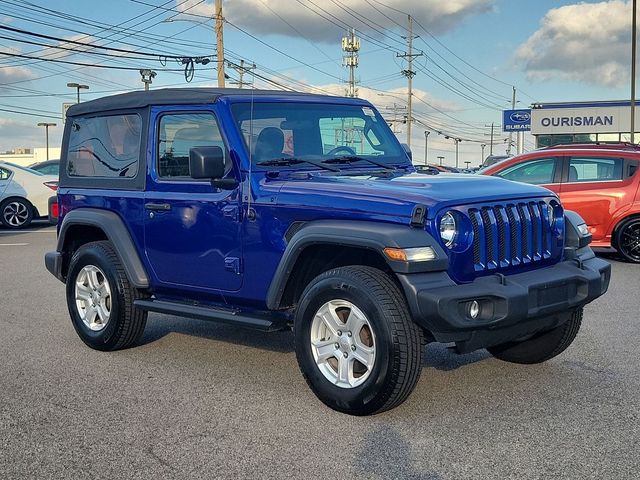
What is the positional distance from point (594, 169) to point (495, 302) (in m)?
7.99

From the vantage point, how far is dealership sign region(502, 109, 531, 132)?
70438 millimetres

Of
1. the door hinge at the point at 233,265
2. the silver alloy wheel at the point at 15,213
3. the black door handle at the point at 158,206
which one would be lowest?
the door hinge at the point at 233,265

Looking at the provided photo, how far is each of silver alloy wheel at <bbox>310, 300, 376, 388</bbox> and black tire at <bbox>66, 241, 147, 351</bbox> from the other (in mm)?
1984

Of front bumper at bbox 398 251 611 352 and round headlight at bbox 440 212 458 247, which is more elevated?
round headlight at bbox 440 212 458 247

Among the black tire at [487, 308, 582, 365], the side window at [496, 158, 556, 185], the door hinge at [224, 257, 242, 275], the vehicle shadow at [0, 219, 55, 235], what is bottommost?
the black tire at [487, 308, 582, 365]

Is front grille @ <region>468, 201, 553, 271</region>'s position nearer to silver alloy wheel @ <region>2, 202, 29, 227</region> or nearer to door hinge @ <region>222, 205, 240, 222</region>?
door hinge @ <region>222, 205, 240, 222</region>

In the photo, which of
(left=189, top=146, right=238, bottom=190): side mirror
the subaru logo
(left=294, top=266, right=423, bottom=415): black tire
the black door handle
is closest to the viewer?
(left=294, top=266, right=423, bottom=415): black tire

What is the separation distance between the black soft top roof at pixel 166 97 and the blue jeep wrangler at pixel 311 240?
0.7 inches

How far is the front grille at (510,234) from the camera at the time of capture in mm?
4484

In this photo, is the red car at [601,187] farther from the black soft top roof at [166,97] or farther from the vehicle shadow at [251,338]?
the black soft top roof at [166,97]

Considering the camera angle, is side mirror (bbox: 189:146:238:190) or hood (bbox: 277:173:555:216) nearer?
hood (bbox: 277:173:555:216)

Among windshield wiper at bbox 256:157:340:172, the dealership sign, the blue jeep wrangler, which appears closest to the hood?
the blue jeep wrangler

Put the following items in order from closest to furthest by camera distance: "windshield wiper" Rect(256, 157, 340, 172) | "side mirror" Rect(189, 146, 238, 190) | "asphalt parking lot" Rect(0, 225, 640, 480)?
"asphalt parking lot" Rect(0, 225, 640, 480) < "side mirror" Rect(189, 146, 238, 190) < "windshield wiper" Rect(256, 157, 340, 172)

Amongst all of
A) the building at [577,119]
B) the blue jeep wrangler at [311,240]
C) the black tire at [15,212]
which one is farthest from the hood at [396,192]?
the building at [577,119]
